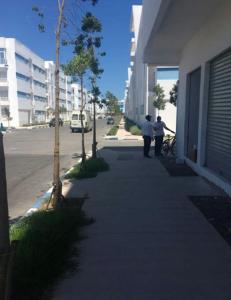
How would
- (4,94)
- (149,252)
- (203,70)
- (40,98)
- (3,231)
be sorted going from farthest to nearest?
1. (40,98)
2. (4,94)
3. (203,70)
4. (149,252)
5. (3,231)

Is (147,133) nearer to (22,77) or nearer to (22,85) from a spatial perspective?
(22,85)

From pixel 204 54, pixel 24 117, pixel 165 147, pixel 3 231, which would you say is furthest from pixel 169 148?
pixel 24 117

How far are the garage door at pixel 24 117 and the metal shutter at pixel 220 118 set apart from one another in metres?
56.5

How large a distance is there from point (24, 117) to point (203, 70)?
60.1 meters

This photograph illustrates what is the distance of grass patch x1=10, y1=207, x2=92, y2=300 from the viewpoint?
314cm

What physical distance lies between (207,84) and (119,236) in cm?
531

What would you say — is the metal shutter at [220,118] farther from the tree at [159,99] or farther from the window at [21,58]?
the window at [21,58]

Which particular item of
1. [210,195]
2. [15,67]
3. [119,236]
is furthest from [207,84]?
[15,67]

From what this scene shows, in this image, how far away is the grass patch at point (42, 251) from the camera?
3.14 m

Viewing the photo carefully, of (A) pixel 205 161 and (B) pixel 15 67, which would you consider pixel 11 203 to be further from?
(B) pixel 15 67

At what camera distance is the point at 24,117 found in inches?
2542

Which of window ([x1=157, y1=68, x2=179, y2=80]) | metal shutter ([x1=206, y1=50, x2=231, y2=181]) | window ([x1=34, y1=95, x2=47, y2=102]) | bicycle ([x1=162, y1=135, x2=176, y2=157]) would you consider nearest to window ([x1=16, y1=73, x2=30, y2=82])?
window ([x1=34, y1=95, x2=47, y2=102])

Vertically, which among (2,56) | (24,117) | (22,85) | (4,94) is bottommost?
(24,117)

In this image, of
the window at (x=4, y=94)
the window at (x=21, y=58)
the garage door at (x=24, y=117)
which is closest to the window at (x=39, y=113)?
the garage door at (x=24, y=117)
